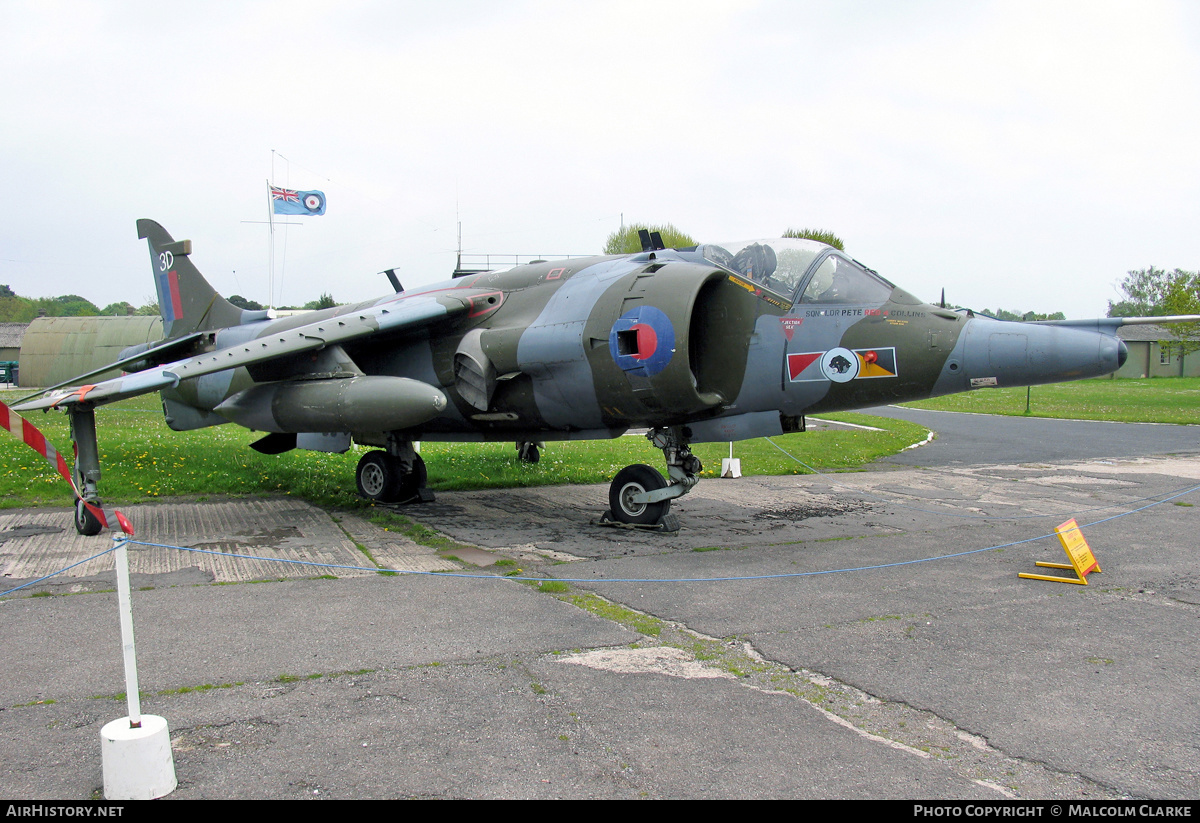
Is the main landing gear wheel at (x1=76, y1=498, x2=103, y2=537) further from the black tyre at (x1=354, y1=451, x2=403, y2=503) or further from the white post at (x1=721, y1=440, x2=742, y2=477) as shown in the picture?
the white post at (x1=721, y1=440, x2=742, y2=477)

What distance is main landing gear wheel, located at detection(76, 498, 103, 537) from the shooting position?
27.6ft

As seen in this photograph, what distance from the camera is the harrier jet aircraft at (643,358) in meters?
7.55

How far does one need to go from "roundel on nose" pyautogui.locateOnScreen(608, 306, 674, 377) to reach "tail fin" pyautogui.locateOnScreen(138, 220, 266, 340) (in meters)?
6.83

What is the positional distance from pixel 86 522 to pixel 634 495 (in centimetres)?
587

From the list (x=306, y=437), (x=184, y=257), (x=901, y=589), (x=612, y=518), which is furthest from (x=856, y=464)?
(x=184, y=257)

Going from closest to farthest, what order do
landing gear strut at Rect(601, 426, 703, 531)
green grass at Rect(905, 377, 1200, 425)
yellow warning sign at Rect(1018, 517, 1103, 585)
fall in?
yellow warning sign at Rect(1018, 517, 1103, 585), landing gear strut at Rect(601, 426, 703, 531), green grass at Rect(905, 377, 1200, 425)

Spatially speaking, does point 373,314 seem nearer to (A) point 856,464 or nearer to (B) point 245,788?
(B) point 245,788

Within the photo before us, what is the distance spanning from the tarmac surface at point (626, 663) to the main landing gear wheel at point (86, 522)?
0.11 meters

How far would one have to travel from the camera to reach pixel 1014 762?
3.43m

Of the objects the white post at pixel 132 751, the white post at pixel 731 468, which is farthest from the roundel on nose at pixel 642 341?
the white post at pixel 731 468

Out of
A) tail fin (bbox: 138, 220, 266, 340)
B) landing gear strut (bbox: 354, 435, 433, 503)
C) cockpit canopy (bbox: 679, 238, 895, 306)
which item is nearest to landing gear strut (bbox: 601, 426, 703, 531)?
cockpit canopy (bbox: 679, 238, 895, 306)

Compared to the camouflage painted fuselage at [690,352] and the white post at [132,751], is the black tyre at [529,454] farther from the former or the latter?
the white post at [132,751]

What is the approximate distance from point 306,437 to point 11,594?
16.0ft

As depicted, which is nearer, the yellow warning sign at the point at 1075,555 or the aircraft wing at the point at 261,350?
the yellow warning sign at the point at 1075,555
